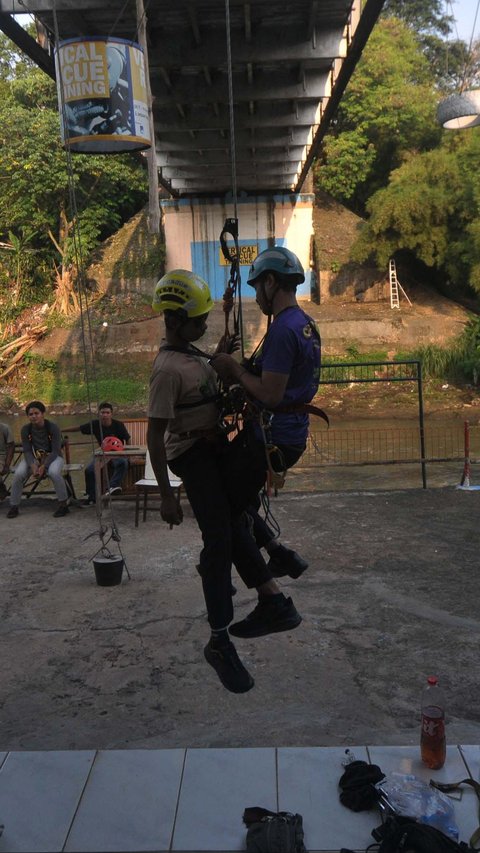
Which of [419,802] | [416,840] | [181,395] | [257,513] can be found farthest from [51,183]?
[416,840]

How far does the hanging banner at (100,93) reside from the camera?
6.64 meters

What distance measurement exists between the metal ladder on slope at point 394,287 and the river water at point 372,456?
740 centimetres

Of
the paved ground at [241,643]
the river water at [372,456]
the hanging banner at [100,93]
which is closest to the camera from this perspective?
the paved ground at [241,643]

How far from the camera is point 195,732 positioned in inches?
184

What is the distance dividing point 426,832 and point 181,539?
18.2ft

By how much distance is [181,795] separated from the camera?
3816 mm

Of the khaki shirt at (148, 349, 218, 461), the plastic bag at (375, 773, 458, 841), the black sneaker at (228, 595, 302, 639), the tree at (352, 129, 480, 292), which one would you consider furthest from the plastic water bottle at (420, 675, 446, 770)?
the tree at (352, 129, 480, 292)

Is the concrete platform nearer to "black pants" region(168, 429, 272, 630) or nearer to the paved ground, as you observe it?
the paved ground

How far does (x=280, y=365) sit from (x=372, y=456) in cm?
1236

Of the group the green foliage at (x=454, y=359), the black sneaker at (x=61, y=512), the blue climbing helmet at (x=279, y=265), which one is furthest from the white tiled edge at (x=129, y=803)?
the green foliage at (x=454, y=359)

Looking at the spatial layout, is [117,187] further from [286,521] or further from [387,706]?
[387,706]

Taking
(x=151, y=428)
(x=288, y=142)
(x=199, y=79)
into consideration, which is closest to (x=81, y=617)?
(x=151, y=428)

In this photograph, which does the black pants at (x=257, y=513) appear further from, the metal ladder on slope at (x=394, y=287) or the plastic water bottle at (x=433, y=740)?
the metal ladder on slope at (x=394, y=287)

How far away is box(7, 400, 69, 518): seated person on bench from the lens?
9859 mm
